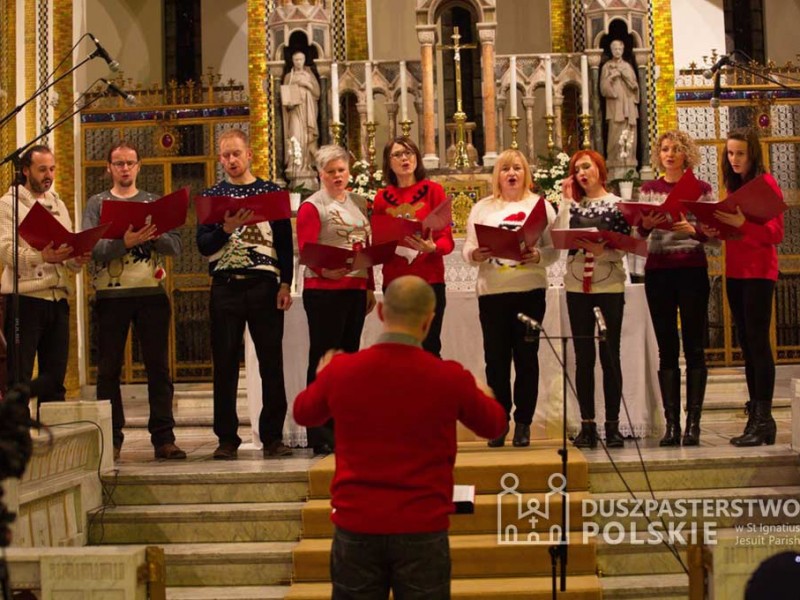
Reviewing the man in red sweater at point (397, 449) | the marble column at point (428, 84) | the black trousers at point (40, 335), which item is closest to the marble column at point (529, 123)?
the marble column at point (428, 84)

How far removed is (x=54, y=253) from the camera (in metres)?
5.63

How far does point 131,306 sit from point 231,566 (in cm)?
154

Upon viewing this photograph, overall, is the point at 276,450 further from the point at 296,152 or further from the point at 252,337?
the point at 296,152

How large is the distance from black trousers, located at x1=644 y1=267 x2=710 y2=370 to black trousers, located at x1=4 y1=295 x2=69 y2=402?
2.98 metres

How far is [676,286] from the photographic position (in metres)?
5.87

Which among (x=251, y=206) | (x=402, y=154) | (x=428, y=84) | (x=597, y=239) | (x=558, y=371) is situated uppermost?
(x=428, y=84)

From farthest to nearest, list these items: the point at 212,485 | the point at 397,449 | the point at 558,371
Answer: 1. the point at 558,371
2. the point at 212,485
3. the point at 397,449

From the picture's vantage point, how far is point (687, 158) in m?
5.90

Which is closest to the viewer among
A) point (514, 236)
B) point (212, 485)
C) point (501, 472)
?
point (501, 472)

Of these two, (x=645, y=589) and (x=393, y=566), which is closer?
(x=393, y=566)

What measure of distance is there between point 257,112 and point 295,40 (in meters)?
0.81

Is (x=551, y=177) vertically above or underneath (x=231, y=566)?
above

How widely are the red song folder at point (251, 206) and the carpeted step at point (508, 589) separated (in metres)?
1.75

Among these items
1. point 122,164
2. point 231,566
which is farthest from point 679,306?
point 122,164
